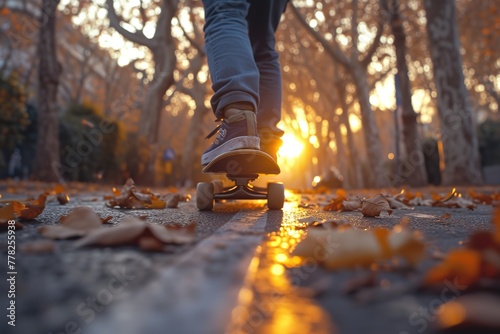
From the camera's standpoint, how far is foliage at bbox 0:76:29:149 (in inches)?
392

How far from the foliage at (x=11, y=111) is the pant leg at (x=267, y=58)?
8.81 meters

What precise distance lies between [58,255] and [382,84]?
96.5 feet

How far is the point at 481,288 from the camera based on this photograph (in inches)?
28.2

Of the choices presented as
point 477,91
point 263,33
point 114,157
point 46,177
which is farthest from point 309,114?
point 263,33

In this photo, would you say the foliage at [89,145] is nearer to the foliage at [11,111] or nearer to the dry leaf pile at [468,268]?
the foliage at [11,111]

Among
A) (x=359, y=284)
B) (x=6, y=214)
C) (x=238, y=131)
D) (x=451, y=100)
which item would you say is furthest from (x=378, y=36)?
(x=359, y=284)

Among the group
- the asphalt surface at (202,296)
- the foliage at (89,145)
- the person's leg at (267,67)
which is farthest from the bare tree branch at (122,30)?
the asphalt surface at (202,296)

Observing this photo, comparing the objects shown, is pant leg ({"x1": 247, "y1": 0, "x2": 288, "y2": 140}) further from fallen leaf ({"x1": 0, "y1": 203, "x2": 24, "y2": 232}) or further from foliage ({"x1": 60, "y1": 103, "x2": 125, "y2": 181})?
foliage ({"x1": 60, "y1": 103, "x2": 125, "y2": 181})

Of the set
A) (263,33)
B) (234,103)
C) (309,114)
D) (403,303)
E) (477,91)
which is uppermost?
(477,91)

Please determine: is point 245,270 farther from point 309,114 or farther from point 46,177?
point 309,114

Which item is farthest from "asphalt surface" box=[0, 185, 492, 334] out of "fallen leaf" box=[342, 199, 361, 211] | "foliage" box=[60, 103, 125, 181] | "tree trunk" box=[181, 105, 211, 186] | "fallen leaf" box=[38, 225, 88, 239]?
"tree trunk" box=[181, 105, 211, 186]

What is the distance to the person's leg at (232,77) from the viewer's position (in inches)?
87.7

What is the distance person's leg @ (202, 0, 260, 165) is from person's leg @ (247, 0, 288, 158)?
0.39 meters

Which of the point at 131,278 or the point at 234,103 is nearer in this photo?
the point at 131,278
